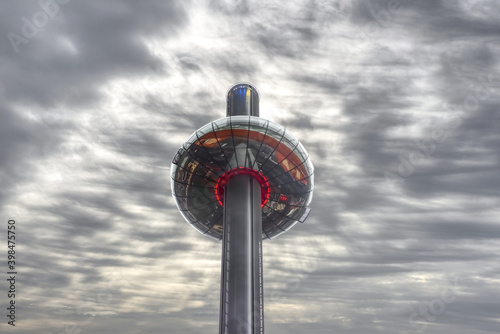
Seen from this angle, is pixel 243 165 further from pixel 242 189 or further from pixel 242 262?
pixel 242 262

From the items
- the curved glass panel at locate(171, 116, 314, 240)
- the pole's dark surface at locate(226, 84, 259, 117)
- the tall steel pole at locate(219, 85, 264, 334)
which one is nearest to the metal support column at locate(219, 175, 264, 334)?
the tall steel pole at locate(219, 85, 264, 334)

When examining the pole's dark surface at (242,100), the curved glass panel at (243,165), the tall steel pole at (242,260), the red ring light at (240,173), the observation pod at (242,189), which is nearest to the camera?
the tall steel pole at (242,260)

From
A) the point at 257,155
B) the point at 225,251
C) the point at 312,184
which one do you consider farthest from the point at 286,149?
the point at 225,251

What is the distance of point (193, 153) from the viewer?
3058 centimetres

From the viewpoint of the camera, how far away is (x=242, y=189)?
2822 cm

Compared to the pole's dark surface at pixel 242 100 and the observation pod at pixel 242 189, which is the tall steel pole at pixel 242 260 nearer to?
the observation pod at pixel 242 189

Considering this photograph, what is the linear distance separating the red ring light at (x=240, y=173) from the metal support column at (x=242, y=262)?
52cm

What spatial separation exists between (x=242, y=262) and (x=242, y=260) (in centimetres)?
12

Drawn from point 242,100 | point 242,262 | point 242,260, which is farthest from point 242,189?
point 242,100

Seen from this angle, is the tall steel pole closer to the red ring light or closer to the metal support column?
the metal support column

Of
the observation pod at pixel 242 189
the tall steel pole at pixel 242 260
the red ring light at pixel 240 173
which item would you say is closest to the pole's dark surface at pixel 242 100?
the observation pod at pixel 242 189

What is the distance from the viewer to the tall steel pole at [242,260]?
23938 millimetres

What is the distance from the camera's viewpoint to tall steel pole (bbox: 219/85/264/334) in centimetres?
2394

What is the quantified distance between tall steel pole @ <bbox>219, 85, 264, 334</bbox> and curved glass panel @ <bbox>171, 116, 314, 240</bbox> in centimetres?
157
